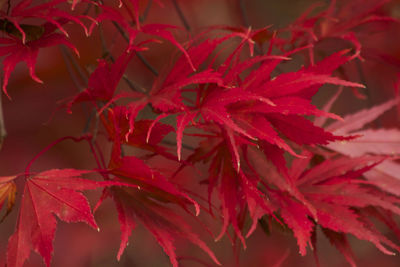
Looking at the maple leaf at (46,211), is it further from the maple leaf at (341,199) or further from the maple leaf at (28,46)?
the maple leaf at (341,199)

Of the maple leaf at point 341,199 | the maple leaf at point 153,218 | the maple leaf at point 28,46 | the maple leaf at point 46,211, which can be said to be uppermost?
the maple leaf at point 28,46

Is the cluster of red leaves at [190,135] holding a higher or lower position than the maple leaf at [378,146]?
higher

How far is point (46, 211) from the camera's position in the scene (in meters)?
0.32

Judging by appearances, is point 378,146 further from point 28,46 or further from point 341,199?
point 28,46

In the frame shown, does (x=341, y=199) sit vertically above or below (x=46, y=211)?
below

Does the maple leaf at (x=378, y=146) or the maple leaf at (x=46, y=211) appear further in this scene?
the maple leaf at (x=378, y=146)

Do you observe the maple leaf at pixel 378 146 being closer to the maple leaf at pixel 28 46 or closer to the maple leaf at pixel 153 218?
the maple leaf at pixel 153 218

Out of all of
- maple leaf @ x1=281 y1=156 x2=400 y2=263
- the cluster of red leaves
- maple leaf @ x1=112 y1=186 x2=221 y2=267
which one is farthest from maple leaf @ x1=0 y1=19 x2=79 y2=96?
maple leaf @ x1=281 y1=156 x2=400 y2=263

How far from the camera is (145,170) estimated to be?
338mm

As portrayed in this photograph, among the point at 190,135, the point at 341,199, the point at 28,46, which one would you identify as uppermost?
the point at 28,46

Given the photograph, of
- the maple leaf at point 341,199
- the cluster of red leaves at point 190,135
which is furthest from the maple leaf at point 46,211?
the maple leaf at point 341,199

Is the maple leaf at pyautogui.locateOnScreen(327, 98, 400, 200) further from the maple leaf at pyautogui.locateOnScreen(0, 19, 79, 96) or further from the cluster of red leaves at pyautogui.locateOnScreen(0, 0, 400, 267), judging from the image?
the maple leaf at pyautogui.locateOnScreen(0, 19, 79, 96)

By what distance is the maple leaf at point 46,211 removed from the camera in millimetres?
313

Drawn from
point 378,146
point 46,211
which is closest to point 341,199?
point 378,146
